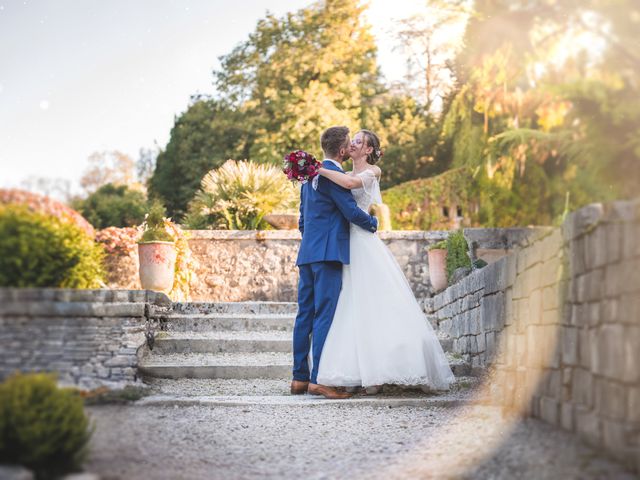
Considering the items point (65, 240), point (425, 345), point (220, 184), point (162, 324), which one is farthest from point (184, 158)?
point (65, 240)

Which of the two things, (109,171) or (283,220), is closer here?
(283,220)

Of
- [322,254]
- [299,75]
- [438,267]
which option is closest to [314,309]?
[322,254]

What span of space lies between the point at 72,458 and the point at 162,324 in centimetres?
387

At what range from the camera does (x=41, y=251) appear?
2.71 meters

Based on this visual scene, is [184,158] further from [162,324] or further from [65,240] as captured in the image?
[65,240]

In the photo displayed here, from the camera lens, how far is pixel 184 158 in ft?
61.7

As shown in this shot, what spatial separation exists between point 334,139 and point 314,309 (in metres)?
1.24

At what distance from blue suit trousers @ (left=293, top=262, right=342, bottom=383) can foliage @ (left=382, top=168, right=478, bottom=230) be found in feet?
32.7

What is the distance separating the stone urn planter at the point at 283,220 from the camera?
385 inches

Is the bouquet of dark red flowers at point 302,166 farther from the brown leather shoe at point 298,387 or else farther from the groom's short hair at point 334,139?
the brown leather shoe at point 298,387

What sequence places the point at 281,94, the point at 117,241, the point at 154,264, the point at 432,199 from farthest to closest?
the point at 281,94 < the point at 432,199 < the point at 117,241 < the point at 154,264

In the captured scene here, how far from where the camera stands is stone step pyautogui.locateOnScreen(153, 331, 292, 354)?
593 cm

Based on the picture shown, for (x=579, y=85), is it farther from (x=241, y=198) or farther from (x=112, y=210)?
(x=112, y=210)

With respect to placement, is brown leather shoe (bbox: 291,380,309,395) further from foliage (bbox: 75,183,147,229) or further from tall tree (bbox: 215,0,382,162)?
tall tree (bbox: 215,0,382,162)
